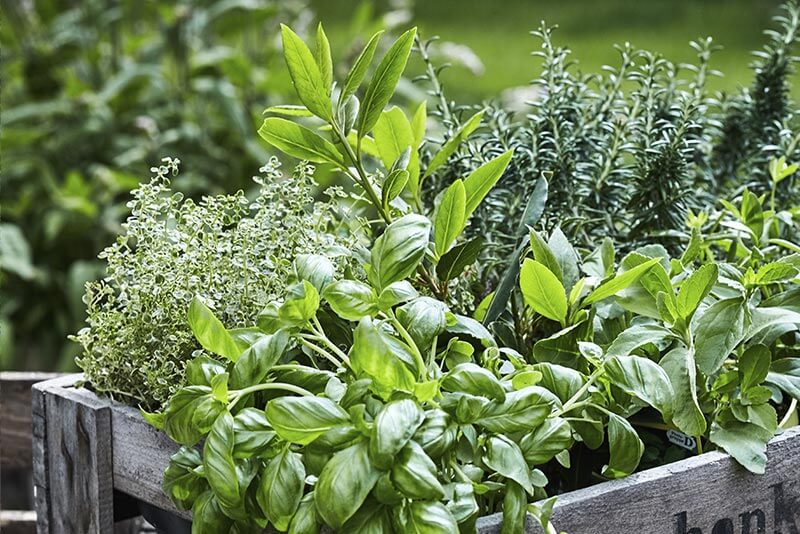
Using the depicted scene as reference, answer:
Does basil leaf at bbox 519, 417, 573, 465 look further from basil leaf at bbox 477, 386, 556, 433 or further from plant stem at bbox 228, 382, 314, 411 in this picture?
plant stem at bbox 228, 382, 314, 411

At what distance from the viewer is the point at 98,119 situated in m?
2.75

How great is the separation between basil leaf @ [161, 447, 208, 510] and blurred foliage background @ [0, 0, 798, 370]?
171cm

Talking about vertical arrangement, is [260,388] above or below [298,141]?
below

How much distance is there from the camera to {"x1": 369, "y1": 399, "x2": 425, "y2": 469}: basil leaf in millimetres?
666

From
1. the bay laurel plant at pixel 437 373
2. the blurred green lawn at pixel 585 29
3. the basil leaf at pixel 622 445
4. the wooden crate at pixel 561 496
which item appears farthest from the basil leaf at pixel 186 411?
the blurred green lawn at pixel 585 29

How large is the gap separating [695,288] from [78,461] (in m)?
0.59

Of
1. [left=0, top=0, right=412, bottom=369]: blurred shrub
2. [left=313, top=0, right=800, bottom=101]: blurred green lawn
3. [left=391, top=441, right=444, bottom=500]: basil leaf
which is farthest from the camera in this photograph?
[left=313, top=0, right=800, bottom=101]: blurred green lawn

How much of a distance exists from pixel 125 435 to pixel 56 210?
1.84m

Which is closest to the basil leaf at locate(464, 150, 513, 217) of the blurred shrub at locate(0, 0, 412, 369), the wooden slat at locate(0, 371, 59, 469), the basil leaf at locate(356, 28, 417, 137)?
the basil leaf at locate(356, 28, 417, 137)

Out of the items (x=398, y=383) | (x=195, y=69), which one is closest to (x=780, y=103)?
(x=398, y=383)

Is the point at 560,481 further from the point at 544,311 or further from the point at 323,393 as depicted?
the point at 323,393

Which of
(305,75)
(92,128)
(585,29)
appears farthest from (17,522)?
(585,29)

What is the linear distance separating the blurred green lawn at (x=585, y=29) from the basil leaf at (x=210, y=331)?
11.6 feet

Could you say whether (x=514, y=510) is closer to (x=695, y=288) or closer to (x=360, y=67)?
(x=695, y=288)
